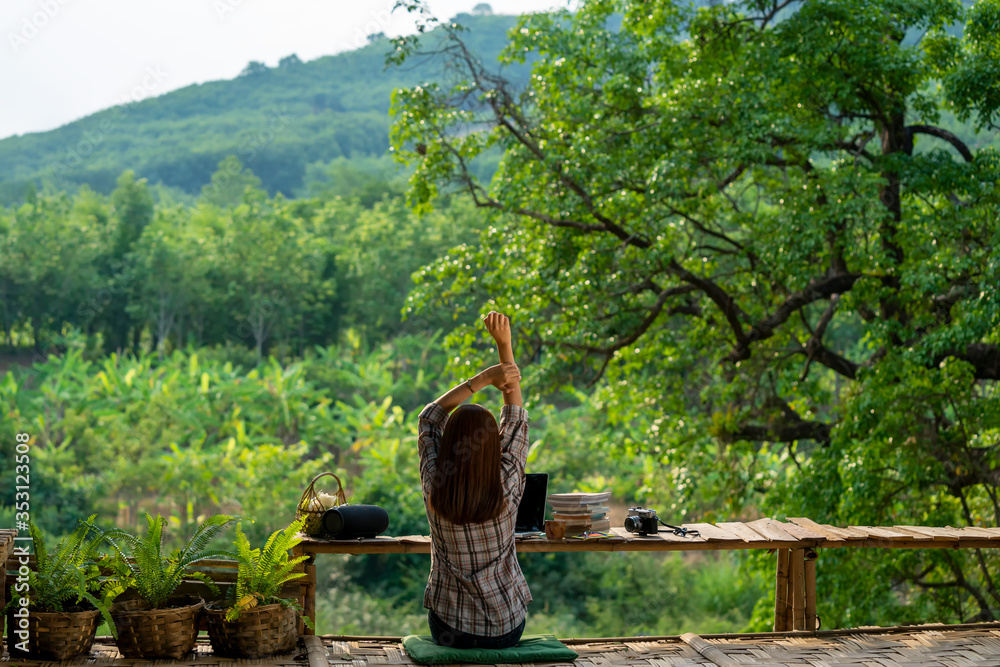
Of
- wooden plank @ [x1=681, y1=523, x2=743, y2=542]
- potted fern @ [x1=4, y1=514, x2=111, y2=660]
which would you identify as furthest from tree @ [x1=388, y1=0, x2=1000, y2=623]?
potted fern @ [x1=4, y1=514, x2=111, y2=660]

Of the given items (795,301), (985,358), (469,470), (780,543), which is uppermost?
(795,301)

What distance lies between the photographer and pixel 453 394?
298 cm

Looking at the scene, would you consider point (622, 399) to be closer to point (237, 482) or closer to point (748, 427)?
point (748, 427)

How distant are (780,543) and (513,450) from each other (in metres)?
1.22

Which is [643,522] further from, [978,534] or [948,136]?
[948,136]

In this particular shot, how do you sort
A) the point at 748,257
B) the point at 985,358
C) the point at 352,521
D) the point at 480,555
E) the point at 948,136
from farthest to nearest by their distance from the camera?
1. the point at 748,257
2. the point at 948,136
3. the point at 985,358
4. the point at 352,521
5. the point at 480,555

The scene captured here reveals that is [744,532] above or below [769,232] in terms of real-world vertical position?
below

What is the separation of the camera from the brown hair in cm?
87

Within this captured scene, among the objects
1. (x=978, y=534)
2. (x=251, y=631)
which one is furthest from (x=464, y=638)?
(x=978, y=534)

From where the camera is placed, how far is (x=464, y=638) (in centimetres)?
289

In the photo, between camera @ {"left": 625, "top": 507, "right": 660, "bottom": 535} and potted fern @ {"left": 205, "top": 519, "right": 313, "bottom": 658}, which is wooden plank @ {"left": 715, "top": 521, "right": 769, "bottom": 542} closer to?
camera @ {"left": 625, "top": 507, "right": 660, "bottom": 535}

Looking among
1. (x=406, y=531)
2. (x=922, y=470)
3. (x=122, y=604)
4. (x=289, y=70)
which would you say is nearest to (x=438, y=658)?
(x=122, y=604)

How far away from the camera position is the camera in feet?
11.2

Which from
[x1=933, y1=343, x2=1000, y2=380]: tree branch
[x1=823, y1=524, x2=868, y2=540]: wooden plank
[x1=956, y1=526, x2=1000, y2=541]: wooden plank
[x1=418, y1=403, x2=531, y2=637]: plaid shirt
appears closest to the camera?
[x1=418, y1=403, x2=531, y2=637]: plaid shirt
